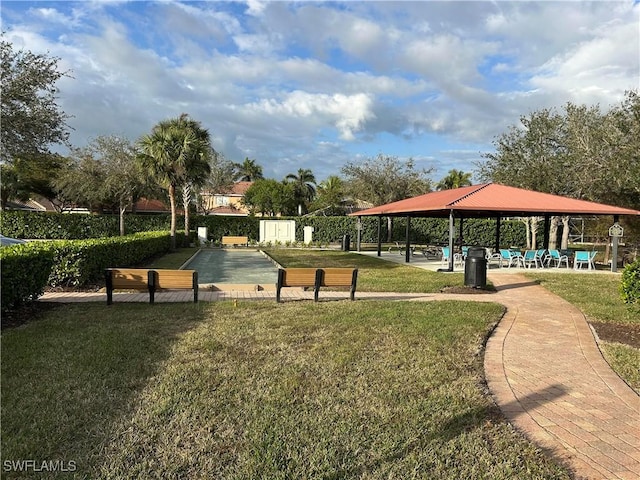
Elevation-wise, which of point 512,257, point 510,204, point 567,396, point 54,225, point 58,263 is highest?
point 510,204

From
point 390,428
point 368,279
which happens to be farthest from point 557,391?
point 368,279

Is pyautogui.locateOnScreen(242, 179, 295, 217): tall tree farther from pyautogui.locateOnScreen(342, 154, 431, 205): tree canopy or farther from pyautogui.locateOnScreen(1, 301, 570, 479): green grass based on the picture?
pyautogui.locateOnScreen(1, 301, 570, 479): green grass

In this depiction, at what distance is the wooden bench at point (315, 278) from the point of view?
8.84 meters

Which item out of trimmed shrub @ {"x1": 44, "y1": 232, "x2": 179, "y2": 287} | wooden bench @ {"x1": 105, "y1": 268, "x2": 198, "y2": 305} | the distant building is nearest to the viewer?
wooden bench @ {"x1": 105, "y1": 268, "x2": 198, "y2": 305}

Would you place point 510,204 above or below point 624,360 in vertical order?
above

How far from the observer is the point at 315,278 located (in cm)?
895

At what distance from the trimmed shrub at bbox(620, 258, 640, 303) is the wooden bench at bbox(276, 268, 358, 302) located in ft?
15.2

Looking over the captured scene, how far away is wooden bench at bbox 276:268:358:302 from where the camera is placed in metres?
8.84

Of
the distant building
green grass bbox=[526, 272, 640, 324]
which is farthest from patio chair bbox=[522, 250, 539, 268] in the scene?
the distant building

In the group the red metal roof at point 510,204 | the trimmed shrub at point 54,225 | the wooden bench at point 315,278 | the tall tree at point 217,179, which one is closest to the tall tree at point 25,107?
the wooden bench at point 315,278

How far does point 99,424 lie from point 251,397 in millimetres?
1246

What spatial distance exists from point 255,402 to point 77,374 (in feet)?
6.42

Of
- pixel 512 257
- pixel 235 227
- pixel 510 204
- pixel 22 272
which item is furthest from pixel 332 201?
pixel 22 272

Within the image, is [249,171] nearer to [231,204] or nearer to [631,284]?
[231,204]
